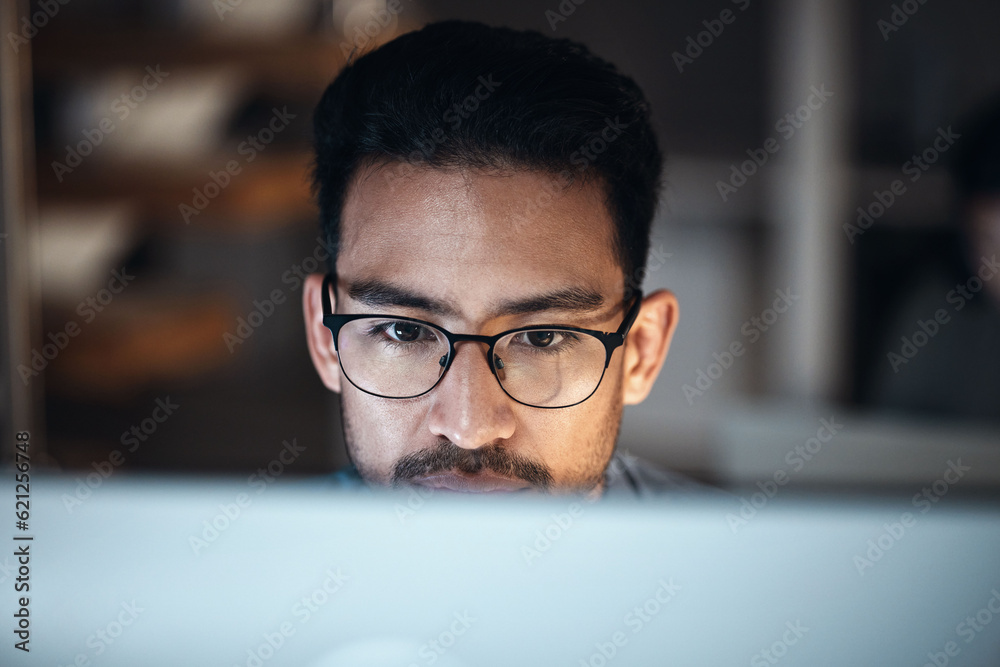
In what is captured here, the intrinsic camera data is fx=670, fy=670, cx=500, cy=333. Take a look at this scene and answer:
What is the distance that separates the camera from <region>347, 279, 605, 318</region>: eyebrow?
43 cm

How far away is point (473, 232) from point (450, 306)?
50mm

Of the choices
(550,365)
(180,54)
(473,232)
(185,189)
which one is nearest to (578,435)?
(550,365)

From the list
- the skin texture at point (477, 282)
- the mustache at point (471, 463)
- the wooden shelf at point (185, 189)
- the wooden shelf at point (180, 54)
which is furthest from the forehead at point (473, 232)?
the wooden shelf at point (180, 54)

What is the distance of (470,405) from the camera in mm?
433

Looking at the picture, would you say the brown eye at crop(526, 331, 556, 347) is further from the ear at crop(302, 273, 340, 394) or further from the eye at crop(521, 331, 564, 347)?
the ear at crop(302, 273, 340, 394)

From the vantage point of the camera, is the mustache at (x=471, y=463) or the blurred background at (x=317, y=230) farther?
the blurred background at (x=317, y=230)

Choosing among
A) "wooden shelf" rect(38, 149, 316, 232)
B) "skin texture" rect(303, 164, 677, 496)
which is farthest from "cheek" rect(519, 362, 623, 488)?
"wooden shelf" rect(38, 149, 316, 232)

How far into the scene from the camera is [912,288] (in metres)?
2.22

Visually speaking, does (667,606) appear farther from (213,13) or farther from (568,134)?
(213,13)

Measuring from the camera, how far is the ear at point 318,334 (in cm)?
50

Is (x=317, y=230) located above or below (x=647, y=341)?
above

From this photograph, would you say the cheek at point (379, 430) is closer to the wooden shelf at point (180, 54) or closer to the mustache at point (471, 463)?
the mustache at point (471, 463)

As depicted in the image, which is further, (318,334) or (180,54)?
(180,54)

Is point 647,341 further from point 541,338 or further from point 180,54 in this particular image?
point 180,54
